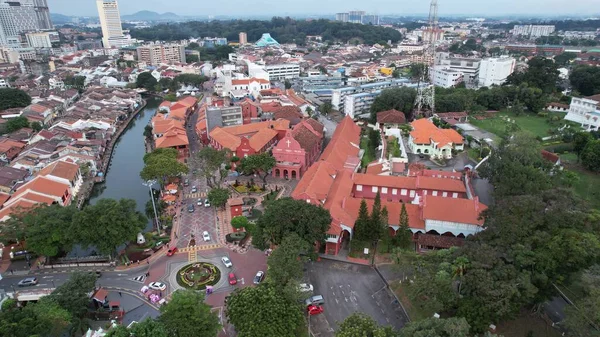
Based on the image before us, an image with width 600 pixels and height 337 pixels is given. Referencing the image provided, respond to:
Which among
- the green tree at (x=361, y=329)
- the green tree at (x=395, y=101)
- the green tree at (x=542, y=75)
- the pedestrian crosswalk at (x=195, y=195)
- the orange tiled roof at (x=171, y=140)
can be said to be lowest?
the pedestrian crosswalk at (x=195, y=195)

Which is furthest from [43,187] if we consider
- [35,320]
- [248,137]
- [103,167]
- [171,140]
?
[248,137]

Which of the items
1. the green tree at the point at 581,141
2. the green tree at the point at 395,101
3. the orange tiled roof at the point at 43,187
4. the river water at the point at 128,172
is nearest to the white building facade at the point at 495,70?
the green tree at the point at 395,101

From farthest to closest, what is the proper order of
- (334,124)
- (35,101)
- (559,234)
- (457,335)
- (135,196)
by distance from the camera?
(35,101) < (334,124) < (135,196) < (559,234) < (457,335)

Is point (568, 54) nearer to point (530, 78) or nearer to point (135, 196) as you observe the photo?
point (530, 78)

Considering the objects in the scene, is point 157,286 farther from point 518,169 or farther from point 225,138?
point 518,169

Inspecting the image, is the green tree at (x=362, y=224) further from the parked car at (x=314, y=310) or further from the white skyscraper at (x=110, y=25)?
the white skyscraper at (x=110, y=25)

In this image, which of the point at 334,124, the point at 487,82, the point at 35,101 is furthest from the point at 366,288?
the point at 35,101

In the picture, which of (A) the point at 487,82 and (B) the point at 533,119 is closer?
(B) the point at 533,119
